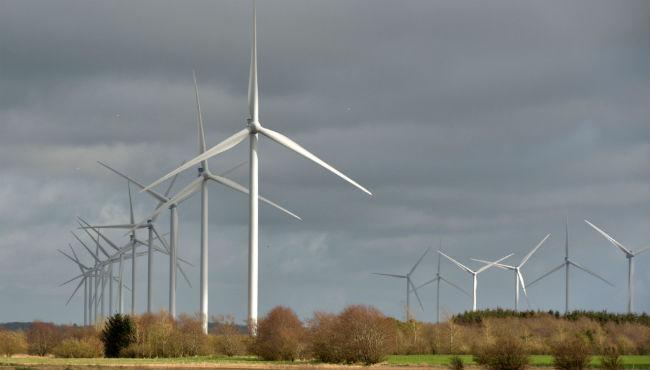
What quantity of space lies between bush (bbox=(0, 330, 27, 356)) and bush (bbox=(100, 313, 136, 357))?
15.9m

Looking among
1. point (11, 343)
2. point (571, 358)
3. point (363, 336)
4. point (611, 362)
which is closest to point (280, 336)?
point (363, 336)

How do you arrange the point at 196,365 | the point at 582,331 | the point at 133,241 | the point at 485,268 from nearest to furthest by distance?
the point at 196,365, the point at 582,331, the point at 133,241, the point at 485,268

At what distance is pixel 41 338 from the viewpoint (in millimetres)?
144000

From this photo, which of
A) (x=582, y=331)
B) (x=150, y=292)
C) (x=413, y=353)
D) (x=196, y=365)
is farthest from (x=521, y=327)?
(x=196, y=365)

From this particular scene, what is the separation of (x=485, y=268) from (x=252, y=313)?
7257 cm

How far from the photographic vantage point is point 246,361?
10788 centimetres

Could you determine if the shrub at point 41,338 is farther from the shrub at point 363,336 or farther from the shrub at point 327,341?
the shrub at point 363,336

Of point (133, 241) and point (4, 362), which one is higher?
point (133, 241)

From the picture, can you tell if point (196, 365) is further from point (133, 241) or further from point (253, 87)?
point (133, 241)

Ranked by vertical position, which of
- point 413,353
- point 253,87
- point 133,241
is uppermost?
point 253,87

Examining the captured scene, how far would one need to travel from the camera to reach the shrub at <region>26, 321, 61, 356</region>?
140 metres

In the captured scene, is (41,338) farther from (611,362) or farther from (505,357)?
(611,362)

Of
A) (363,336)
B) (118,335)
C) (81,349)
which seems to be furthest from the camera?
(81,349)

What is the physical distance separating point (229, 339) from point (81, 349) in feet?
49.1
